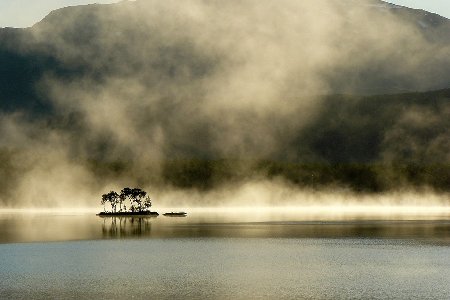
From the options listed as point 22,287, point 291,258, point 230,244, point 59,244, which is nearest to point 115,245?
point 59,244

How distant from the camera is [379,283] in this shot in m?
84.6

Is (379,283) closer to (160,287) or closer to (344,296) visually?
(344,296)

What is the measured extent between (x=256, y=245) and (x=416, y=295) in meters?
63.2

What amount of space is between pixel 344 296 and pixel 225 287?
12977 mm

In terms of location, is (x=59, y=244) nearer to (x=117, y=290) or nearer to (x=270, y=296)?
(x=117, y=290)

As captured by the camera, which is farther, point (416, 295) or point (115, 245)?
point (115, 245)

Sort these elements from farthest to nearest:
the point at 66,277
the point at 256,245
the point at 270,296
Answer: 1. the point at 256,245
2. the point at 66,277
3. the point at 270,296

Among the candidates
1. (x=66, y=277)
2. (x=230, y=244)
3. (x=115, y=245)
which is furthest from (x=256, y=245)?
(x=66, y=277)

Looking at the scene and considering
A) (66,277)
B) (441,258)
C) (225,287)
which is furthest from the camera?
(441,258)

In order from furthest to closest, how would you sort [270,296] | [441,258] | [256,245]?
1. [256,245]
2. [441,258]
3. [270,296]

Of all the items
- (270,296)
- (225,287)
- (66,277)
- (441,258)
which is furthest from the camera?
(441,258)

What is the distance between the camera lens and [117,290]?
79.7 metres

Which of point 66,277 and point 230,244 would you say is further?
point 230,244

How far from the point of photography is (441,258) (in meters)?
109
